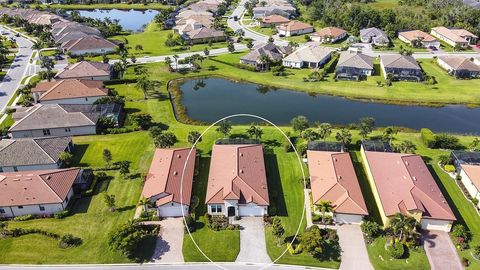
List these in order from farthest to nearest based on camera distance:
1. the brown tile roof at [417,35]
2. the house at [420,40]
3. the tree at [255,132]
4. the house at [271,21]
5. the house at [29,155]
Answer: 1. the house at [271,21]
2. the brown tile roof at [417,35]
3. the house at [420,40]
4. the tree at [255,132]
5. the house at [29,155]

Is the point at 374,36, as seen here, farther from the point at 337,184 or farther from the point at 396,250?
the point at 396,250

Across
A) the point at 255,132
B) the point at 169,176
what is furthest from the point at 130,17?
the point at 169,176

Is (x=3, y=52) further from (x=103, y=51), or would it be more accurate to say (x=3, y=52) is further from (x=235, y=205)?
(x=235, y=205)

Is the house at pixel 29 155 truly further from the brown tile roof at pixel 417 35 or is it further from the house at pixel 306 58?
the brown tile roof at pixel 417 35

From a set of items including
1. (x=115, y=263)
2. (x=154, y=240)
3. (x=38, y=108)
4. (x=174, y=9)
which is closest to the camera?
(x=115, y=263)

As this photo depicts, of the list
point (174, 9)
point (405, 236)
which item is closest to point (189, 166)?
point (405, 236)

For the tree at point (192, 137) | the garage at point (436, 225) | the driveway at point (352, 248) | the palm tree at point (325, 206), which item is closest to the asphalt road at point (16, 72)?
the tree at point (192, 137)
